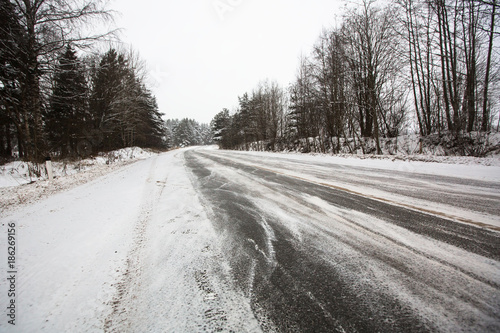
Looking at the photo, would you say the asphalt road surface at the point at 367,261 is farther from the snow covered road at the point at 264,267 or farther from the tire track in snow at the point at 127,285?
the tire track in snow at the point at 127,285

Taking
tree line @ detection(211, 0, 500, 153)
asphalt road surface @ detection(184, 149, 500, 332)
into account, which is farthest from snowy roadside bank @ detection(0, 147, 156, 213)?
tree line @ detection(211, 0, 500, 153)

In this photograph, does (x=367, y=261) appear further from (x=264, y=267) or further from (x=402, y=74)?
(x=402, y=74)

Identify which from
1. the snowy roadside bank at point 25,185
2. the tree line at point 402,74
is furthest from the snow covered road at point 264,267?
the tree line at point 402,74

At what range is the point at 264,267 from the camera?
173 cm

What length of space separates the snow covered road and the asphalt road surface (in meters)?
0.01

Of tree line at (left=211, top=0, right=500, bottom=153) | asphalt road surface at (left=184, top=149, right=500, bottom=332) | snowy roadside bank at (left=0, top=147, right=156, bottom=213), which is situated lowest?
asphalt road surface at (left=184, top=149, right=500, bottom=332)

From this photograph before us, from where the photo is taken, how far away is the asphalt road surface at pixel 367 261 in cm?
121

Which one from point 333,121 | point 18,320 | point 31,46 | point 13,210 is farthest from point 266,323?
point 333,121

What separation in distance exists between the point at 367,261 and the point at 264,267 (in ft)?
3.06

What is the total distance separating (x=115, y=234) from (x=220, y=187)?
257cm

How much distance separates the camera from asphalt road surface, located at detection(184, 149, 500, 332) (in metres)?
1.21

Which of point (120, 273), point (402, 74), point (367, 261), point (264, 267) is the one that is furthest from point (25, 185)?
point (402, 74)

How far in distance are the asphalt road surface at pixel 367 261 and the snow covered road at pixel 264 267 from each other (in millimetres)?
10

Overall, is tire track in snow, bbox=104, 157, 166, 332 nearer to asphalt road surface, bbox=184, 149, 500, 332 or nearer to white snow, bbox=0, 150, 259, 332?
white snow, bbox=0, 150, 259, 332
